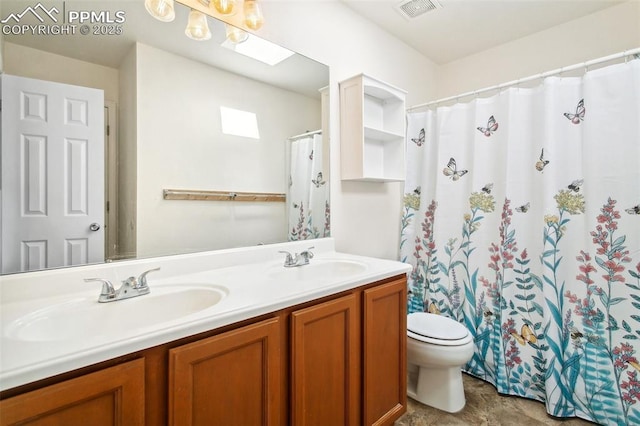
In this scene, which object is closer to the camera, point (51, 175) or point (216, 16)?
point (51, 175)

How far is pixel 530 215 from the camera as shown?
1816 millimetres

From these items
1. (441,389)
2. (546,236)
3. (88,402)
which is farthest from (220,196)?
(546,236)

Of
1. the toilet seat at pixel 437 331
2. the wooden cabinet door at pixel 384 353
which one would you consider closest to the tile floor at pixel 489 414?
the wooden cabinet door at pixel 384 353

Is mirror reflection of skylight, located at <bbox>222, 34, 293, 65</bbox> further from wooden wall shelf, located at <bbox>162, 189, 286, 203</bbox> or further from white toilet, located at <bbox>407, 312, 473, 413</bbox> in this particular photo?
white toilet, located at <bbox>407, 312, 473, 413</bbox>

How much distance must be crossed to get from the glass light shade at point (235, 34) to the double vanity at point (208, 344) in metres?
1.04

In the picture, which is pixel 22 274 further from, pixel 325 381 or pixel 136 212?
pixel 325 381

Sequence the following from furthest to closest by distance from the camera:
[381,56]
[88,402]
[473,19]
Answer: [381,56] < [473,19] < [88,402]

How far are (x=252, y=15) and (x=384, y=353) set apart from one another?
1.74m

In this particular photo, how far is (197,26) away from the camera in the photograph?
1.36 metres

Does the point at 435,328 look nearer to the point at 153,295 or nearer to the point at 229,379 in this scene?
the point at 229,379

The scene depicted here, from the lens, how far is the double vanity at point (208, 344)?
666 mm

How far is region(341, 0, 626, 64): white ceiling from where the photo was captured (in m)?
2.00

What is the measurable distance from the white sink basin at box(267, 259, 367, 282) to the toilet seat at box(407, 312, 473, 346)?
0.56 metres

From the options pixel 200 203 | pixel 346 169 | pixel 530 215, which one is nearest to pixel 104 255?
pixel 200 203
